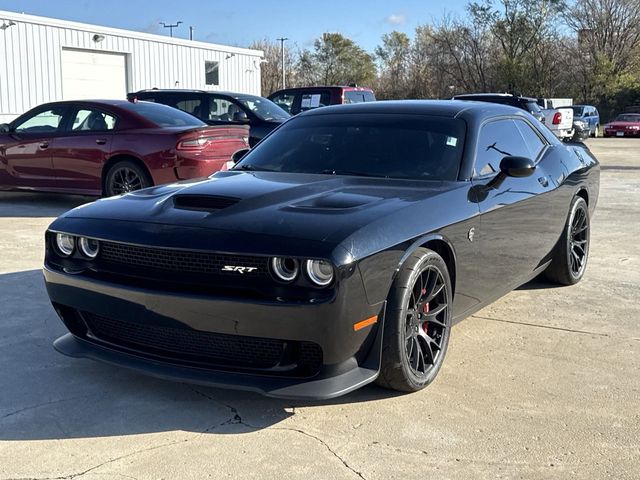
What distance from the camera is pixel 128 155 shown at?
9164 millimetres

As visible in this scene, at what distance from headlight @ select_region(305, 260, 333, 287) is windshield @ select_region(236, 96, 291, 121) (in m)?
9.52

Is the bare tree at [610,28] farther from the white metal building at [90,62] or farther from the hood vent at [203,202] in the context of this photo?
the hood vent at [203,202]

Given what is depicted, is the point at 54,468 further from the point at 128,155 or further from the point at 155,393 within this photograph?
the point at 128,155

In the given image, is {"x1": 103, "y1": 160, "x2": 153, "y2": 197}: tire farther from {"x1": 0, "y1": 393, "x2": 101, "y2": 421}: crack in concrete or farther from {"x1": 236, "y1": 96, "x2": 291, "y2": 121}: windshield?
{"x1": 0, "y1": 393, "x2": 101, "y2": 421}: crack in concrete

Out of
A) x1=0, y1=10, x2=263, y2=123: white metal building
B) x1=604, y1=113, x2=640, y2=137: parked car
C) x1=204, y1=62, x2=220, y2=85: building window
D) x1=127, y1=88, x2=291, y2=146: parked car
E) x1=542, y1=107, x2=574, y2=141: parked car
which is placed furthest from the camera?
x1=604, y1=113, x2=640, y2=137: parked car

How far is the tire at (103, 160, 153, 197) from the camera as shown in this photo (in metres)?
9.09

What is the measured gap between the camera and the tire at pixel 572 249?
5.51 m

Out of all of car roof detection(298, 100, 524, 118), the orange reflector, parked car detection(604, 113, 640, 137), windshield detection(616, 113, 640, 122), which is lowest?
the orange reflector

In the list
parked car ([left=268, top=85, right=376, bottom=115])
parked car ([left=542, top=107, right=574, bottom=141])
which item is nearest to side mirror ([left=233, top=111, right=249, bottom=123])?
parked car ([left=268, top=85, right=376, bottom=115])

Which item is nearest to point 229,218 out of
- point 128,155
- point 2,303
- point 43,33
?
point 2,303

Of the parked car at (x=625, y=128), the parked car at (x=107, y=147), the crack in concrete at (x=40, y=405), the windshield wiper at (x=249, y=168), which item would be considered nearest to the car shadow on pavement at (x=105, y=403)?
the crack in concrete at (x=40, y=405)

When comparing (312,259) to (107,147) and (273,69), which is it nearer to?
(107,147)

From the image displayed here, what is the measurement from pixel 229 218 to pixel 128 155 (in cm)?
625

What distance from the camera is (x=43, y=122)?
994 centimetres
